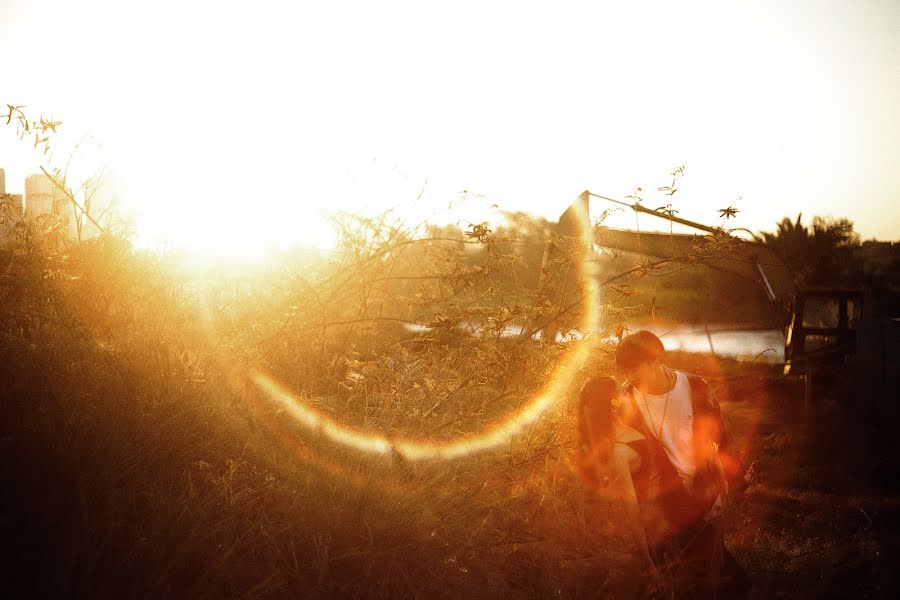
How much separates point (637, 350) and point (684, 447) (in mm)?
595

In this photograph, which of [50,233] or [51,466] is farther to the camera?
[50,233]

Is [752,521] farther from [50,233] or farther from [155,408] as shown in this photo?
[50,233]

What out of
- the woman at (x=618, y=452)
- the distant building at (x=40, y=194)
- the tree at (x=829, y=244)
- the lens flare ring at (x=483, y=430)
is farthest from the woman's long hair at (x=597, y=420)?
the tree at (x=829, y=244)

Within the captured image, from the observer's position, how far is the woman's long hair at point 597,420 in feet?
12.5

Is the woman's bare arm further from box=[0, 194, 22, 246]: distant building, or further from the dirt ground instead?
box=[0, 194, 22, 246]: distant building

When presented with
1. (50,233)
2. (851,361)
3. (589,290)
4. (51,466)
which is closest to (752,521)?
(589,290)

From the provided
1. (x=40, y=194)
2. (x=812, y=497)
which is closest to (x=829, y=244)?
(x=812, y=497)

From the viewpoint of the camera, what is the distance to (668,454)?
378 centimetres

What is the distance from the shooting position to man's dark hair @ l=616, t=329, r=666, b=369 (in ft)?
12.1

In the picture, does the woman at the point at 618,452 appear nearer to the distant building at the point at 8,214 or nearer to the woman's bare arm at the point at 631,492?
the woman's bare arm at the point at 631,492

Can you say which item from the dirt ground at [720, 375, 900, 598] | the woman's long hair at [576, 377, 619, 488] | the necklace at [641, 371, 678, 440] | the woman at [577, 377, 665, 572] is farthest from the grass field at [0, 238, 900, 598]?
the necklace at [641, 371, 678, 440]

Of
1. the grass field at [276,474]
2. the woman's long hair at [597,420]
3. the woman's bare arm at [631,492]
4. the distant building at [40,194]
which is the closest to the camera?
the grass field at [276,474]

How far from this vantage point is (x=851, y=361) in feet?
34.8

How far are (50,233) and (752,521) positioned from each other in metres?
5.46
